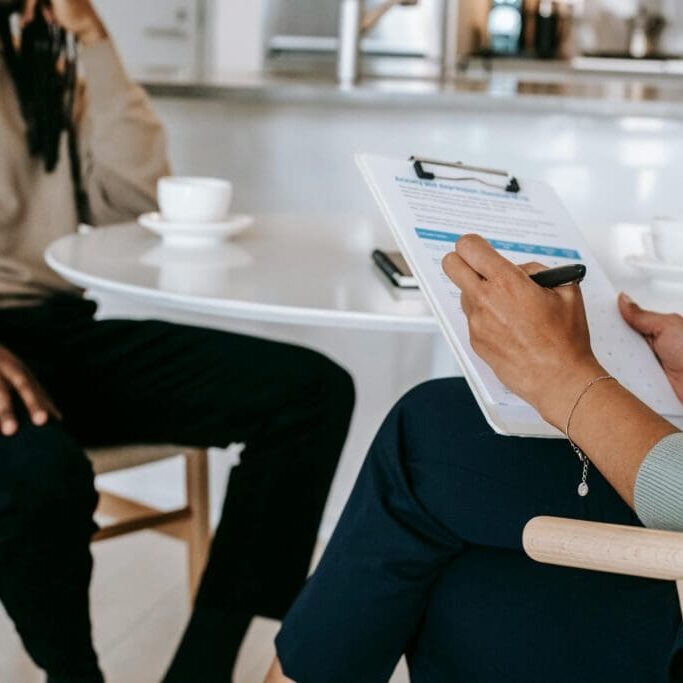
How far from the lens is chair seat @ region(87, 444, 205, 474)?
137 cm

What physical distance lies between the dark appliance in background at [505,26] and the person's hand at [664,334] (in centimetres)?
287

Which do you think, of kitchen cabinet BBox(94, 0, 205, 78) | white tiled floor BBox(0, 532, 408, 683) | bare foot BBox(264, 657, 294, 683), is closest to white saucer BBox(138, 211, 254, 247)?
bare foot BBox(264, 657, 294, 683)

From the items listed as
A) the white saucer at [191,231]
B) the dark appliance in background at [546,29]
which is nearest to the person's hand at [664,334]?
the white saucer at [191,231]

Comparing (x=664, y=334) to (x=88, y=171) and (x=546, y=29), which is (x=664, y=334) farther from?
(x=546, y=29)

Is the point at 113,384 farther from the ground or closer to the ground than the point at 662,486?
closer to the ground

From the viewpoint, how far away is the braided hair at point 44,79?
5.07 feet

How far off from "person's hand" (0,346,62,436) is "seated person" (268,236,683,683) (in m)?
0.45

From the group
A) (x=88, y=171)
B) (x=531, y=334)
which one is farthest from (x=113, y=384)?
(x=531, y=334)

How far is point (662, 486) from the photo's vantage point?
0.71m

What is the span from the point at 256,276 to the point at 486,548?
1.50 feet

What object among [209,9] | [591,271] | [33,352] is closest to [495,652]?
[591,271]

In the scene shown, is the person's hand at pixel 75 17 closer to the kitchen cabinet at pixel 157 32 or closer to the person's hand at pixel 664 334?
the person's hand at pixel 664 334

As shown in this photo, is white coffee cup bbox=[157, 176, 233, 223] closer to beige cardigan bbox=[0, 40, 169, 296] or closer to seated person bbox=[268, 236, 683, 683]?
beige cardigan bbox=[0, 40, 169, 296]

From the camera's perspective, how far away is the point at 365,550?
870 mm
